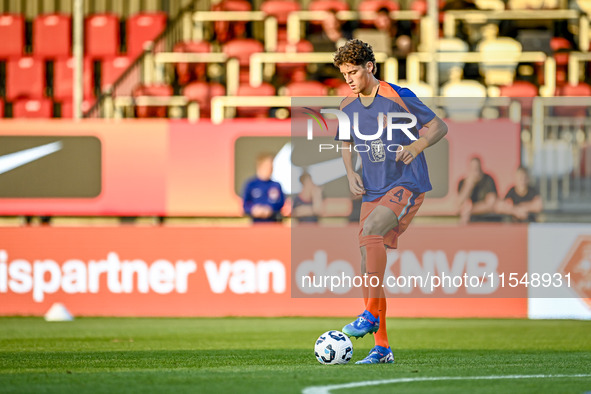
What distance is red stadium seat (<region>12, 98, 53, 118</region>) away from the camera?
63.5ft

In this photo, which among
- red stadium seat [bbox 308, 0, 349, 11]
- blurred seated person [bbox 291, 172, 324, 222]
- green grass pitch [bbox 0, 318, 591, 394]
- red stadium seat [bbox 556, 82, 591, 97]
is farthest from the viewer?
red stadium seat [bbox 308, 0, 349, 11]

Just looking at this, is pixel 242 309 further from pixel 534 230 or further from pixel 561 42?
pixel 561 42

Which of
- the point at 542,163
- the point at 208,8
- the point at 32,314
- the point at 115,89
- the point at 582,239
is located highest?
the point at 208,8

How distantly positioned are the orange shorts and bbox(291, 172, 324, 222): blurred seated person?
633cm

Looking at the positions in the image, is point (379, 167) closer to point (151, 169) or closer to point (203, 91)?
point (151, 169)

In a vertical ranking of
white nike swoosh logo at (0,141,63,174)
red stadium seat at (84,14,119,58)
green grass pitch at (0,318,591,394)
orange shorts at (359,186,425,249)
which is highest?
red stadium seat at (84,14,119,58)

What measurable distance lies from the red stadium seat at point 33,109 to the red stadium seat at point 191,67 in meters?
2.78

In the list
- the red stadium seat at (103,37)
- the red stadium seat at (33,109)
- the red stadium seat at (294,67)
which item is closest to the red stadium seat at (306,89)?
the red stadium seat at (294,67)

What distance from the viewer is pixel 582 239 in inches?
514

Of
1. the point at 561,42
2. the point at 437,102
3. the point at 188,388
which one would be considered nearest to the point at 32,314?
the point at 437,102

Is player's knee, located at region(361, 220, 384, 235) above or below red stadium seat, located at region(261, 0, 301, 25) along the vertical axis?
below

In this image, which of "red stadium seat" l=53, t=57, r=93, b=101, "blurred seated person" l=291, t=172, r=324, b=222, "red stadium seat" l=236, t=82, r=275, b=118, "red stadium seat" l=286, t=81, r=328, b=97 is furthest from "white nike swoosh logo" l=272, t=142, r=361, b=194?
"red stadium seat" l=53, t=57, r=93, b=101

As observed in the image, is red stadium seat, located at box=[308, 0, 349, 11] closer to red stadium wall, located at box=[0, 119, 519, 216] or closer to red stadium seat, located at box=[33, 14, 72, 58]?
red stadium seat, located at box=[33, 14, 72, 58]

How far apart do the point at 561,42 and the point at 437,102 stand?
5.76 meters
